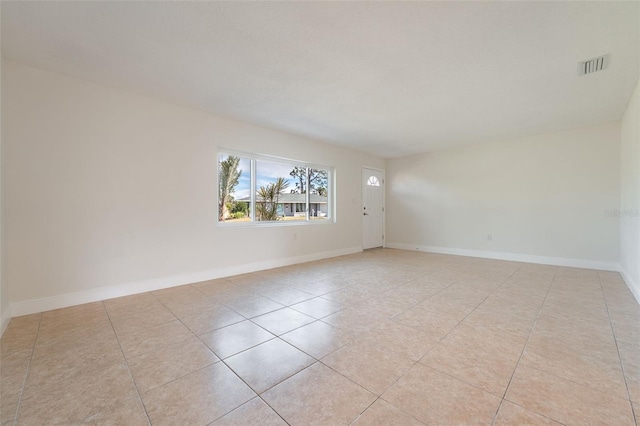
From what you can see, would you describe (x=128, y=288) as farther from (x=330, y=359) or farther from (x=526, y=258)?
(x=526, y=258)

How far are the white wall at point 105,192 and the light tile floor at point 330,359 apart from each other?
1.35 ft

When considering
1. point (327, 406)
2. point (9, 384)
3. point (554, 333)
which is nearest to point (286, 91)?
point (327, 406)

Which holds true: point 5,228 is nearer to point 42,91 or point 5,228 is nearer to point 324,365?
point 42,91

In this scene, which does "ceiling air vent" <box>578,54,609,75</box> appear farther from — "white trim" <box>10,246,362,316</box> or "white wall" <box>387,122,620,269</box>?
"white trim" <box>10,246,362,316</box>

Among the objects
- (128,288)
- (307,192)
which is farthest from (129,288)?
(307,192)

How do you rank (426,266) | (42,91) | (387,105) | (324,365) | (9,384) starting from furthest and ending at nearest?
(426,266) → (387,105) → (42,91) → (324,365) → (9,384)

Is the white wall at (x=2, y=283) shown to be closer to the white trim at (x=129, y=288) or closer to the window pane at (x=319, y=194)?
the white trim at (x=129, y=288)

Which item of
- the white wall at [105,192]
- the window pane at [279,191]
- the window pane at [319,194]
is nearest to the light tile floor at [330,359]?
the white wall at [105,192]

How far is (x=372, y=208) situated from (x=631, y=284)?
15.1ft

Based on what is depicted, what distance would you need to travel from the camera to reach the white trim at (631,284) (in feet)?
9.76

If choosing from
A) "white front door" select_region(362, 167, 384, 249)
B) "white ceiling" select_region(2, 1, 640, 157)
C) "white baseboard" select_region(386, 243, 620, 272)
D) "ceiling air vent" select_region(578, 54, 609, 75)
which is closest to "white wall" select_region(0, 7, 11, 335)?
"white ceiling" select_region(2, 1, 640, 157)

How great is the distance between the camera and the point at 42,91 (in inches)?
108

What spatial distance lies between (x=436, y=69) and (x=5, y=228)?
4592 mm

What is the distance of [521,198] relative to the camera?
17.1 feet
